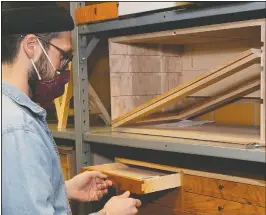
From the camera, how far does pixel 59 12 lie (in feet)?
4.74

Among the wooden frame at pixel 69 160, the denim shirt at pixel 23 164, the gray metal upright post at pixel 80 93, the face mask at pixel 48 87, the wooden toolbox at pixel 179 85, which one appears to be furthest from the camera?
the wooden frame at pixel 69 160

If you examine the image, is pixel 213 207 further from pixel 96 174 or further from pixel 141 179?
pixel 96 174

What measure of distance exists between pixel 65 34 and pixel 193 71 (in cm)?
89

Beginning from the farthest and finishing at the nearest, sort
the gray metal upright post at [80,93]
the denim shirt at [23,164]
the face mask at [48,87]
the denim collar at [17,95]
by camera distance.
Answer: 1. the gray metal upright post at [80,93]
2. the face mask at [48,87]
3. the denim collar at [17,95]
4. the denim shirt at [23,164]

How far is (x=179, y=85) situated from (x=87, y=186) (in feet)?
1.83

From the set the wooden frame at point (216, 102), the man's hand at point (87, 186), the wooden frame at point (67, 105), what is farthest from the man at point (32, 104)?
the wooden frame at point (216, 102)

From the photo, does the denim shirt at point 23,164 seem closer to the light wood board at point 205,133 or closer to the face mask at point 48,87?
the face mask at point 48,87

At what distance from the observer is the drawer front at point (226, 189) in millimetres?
1342

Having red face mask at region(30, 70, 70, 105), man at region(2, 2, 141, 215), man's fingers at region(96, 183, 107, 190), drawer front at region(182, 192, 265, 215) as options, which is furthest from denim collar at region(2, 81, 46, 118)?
drawer front at region(182, 192, 265, 215)

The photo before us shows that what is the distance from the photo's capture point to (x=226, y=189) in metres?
1.42

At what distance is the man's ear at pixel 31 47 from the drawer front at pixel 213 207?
2.38 ft

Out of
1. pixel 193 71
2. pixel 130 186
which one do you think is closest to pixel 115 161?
pixel 130 186

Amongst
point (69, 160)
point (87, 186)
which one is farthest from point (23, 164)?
point (69, 160)

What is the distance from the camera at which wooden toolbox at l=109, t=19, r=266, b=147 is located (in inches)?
64.7
